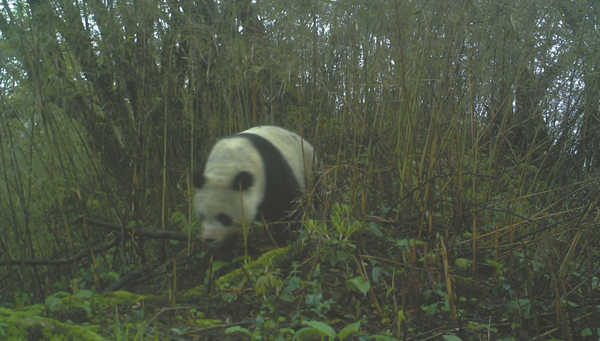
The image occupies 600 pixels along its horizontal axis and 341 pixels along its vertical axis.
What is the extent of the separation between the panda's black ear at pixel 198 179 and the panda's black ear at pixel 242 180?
197 millimetres

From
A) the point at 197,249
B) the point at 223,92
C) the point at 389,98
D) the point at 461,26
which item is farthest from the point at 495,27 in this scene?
the point at 197,249

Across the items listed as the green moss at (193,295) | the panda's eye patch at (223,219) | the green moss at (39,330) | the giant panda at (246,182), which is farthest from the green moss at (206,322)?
the panda's eye patch at (223,219)

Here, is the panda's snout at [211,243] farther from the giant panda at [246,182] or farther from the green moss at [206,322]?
the green moss at [206,322]

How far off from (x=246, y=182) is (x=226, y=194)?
146mm

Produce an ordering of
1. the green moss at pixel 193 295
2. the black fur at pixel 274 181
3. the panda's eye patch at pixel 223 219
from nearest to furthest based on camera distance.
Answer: the green moss at pixel 193 295 → the panda's eye patch at pixel 223 219 → the black fur at pixel 274 181

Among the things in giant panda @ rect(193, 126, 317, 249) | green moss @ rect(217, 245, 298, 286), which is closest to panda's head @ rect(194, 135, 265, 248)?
giant panda @ rect(193, 126, 317, 249)

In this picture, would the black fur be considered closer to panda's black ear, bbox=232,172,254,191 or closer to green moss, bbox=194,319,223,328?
panda's black ear, bbox=232,172,254,191

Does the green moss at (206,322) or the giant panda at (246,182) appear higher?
the giant panda at (246,182)

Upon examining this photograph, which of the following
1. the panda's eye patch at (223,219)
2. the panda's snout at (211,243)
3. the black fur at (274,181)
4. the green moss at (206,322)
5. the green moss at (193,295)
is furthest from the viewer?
the black fur at (274,181)

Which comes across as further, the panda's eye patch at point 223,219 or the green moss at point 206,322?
the panda's eye patch at point 223,219

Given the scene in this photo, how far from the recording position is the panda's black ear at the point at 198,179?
289cm

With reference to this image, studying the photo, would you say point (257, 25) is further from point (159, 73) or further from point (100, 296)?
point (100, 296)

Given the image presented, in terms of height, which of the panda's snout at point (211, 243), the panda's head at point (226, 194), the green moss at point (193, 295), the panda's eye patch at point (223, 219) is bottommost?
the green moss at point (193, 295)

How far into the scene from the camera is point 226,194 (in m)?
2.97
